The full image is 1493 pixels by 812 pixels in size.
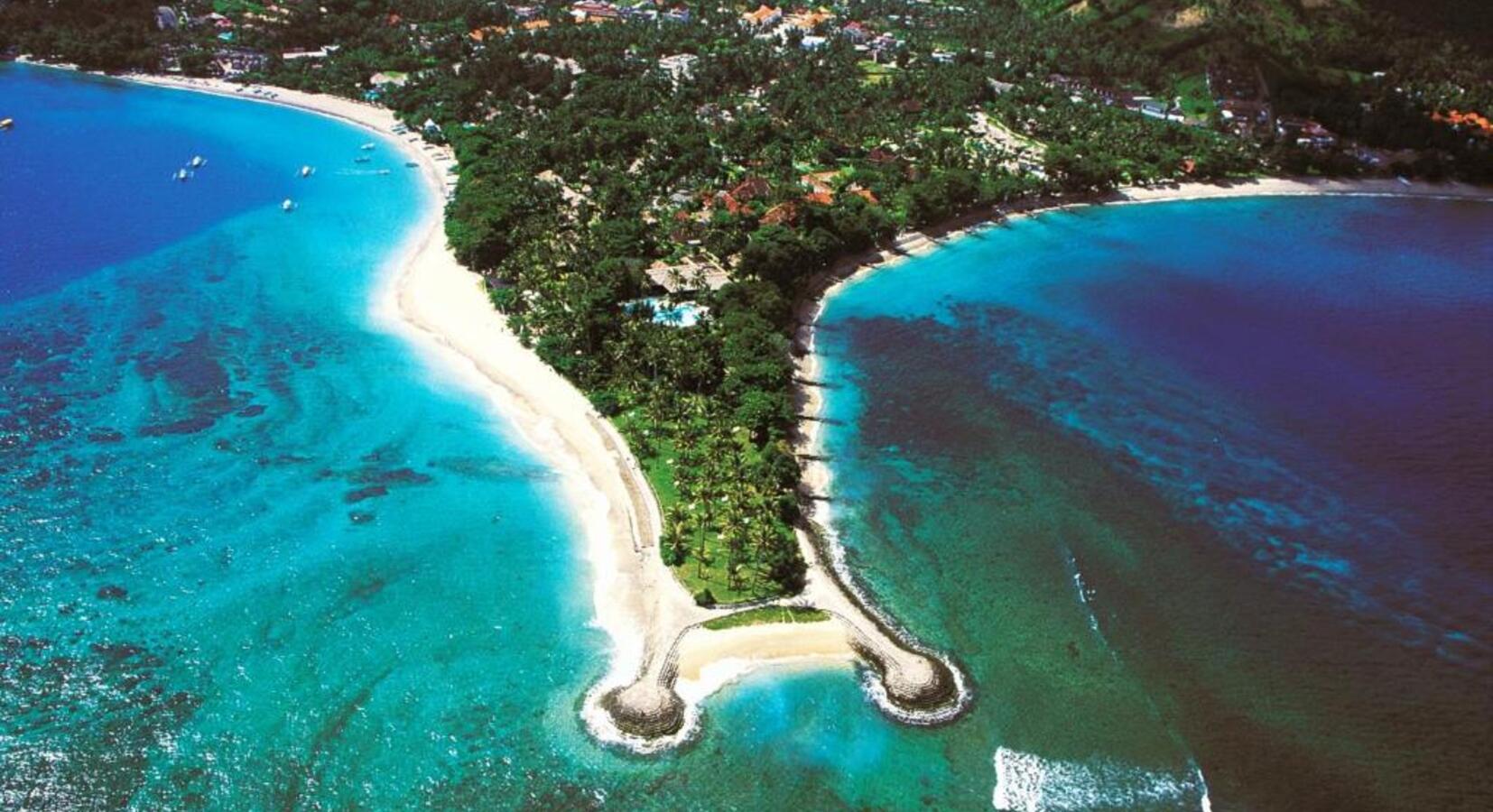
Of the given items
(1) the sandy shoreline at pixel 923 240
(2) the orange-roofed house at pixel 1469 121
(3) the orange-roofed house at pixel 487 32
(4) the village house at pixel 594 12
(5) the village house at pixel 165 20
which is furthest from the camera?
(4) the village house at pixel 594 12

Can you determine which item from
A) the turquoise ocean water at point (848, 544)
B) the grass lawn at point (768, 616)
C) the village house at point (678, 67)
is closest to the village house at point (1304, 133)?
the turquoise ocean water at point (848, 544)

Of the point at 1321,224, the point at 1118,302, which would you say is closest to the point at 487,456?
the point at 1118,302

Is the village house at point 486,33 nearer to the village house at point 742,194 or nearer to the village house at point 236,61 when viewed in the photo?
the village house at point 236,61

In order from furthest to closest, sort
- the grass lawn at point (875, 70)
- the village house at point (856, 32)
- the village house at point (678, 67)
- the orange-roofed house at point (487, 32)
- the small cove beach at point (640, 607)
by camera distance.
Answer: the village house at point (856, 32) < the orange-roofed house at point (487, 32) < the grass lawn at point (875, 70) < the village house at point (678, 67) < the small cove beach at point (640, 607)

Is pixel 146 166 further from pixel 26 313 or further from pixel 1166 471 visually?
Result: pixel 1166 471

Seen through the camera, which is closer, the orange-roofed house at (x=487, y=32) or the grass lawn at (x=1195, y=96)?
A: the grass lawn at (x=1195, y=96)

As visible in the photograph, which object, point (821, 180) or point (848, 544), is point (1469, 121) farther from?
point (848, 544)
